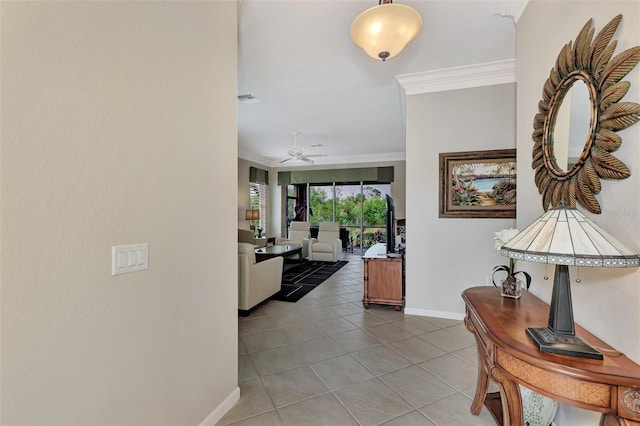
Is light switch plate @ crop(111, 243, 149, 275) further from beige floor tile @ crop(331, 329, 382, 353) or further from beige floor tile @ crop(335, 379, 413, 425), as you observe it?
beige floor tile @ crop(331, 329, 382, 353)

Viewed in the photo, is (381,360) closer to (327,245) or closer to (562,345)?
(562,345)

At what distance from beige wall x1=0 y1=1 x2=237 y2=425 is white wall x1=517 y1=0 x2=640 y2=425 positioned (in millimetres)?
1869

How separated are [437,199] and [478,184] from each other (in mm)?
454

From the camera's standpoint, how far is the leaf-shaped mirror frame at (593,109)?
1.10 m

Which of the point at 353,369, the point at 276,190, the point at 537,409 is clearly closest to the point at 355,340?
the point at 353,369

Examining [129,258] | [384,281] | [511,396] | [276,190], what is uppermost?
[276,190]

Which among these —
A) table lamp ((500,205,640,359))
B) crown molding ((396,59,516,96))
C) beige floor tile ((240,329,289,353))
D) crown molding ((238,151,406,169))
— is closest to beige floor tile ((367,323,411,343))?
beige floor tile ((240,329,289,353))

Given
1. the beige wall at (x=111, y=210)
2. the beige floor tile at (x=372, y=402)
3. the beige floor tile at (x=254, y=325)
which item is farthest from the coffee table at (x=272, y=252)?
the beige wall at (x=111, y=210)

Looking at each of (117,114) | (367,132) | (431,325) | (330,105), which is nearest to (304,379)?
(431,325)

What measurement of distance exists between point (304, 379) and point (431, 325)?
1679 mm

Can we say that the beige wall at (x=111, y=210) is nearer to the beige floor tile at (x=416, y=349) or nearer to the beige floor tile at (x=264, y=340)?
the beige floor tile at (x=264, y=340)

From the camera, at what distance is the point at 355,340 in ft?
9.33

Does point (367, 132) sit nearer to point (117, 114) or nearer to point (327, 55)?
point (327, 55)

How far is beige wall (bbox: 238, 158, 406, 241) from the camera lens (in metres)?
7.45
